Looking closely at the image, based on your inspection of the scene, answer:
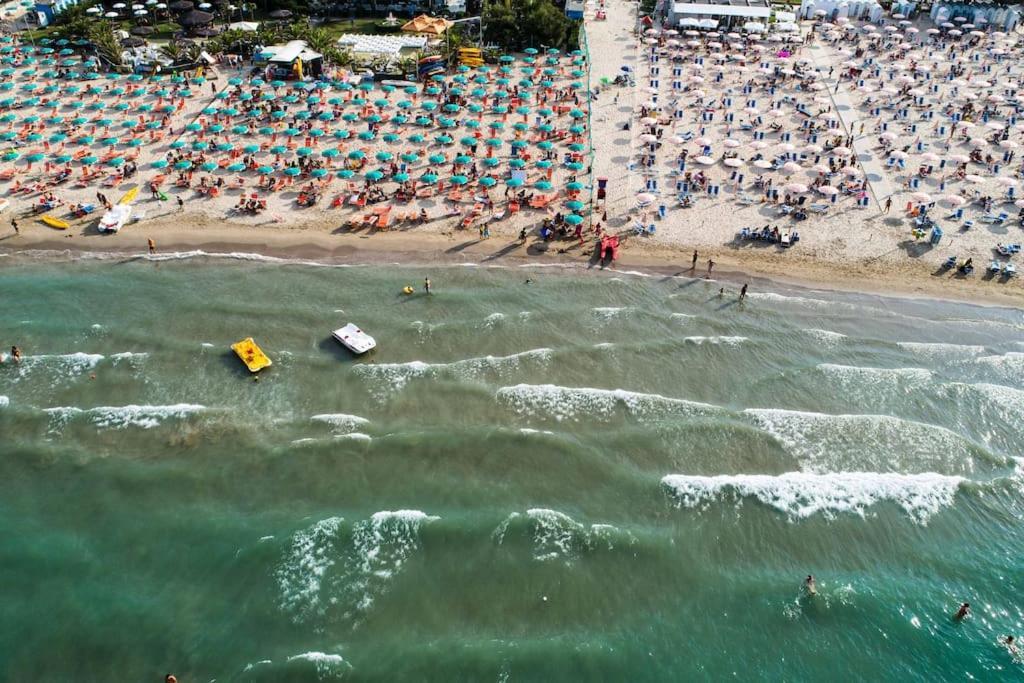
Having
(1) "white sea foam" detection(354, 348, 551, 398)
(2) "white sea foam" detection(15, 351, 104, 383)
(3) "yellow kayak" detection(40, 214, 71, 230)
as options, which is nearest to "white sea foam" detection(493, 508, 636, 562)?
(1) "white sea foam" detection(354, 348, 551, 398)

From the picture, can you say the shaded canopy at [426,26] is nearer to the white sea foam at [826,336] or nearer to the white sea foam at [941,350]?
the white sea foam at [826,336]

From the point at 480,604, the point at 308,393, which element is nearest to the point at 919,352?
Answer: the point at 480,604

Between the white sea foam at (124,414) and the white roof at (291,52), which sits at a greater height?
the white roof at (291,52)

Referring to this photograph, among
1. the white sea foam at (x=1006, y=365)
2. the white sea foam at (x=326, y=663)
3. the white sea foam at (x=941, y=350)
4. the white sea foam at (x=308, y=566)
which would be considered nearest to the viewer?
→ the white sea foam at (x=326, y=663)

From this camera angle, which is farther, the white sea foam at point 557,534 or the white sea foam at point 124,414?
the white sea foam at point 124,414

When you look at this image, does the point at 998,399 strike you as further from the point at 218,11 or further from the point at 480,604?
the point at 218,11

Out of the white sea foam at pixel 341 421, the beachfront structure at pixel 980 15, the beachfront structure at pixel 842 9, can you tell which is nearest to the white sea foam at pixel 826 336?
the white sea foam at pixel 341 421

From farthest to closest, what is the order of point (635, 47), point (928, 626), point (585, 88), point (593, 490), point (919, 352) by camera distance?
1. point (635, 47)
2. point (585, 88)
3. point (919, 352)
4. point (593, 490)
5. point (928, 626)
